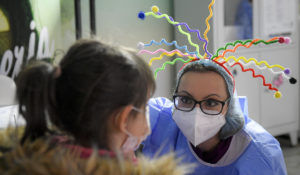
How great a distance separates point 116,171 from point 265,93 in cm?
258

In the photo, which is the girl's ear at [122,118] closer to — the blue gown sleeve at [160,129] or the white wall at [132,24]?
the blue gown sleeve at [160,129]

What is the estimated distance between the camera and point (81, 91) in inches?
31.0

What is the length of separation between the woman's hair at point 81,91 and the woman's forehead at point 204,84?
1.96ft

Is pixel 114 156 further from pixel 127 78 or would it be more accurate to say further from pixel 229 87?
pixel 229 87

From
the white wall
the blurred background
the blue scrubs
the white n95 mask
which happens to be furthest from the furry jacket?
the white wall

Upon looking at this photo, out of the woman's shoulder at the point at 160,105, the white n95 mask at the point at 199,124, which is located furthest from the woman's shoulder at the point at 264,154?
the woman's shoulder at the point at 160,105

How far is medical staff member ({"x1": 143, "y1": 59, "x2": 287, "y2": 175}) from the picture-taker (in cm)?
137

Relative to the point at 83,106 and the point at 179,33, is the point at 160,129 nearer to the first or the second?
the point at 83,106

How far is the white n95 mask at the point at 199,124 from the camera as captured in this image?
1.40 m

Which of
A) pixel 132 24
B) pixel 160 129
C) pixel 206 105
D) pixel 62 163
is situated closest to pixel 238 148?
pixel 206 105

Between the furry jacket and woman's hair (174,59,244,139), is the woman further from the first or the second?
woman's hair (174,59,244,139)

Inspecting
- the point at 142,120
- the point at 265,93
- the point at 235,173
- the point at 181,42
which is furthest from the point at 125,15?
the point at 142,120

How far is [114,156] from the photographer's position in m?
0.78

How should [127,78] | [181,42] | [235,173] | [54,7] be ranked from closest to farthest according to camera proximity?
[127,78] → [235,173] → [54,7] → [181,42]
